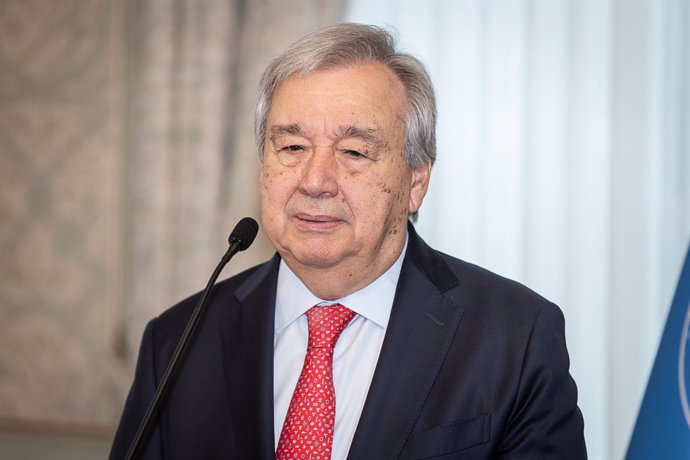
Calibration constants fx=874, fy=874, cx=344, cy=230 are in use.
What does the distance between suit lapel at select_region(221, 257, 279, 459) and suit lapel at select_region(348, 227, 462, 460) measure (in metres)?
0.21

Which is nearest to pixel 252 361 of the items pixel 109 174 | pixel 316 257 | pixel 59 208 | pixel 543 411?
pixel 316 257

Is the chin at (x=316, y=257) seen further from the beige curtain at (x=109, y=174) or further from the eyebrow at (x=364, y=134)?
the beige curtain at (x=109, y=174)

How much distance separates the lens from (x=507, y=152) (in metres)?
3.50

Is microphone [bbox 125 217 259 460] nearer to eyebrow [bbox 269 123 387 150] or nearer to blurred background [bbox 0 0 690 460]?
eyebrow [bbox 269 123 387 150]

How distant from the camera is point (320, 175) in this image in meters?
1.68

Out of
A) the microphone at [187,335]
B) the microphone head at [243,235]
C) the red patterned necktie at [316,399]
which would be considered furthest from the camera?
the red patterned necktie at [316,399]

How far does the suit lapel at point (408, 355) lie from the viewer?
65.2 inches

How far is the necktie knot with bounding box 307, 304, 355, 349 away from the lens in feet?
5.90

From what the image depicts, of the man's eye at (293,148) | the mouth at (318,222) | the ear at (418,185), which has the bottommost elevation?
the mouth at (318,222)

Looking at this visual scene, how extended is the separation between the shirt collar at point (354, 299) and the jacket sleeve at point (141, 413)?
0.29 m

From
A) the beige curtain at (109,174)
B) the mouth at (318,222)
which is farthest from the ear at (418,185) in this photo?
the beige curtain at (109,174)

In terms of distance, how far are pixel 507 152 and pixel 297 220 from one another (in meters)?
1.93

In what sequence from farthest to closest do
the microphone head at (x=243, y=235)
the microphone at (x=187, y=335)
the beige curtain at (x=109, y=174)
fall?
the beige curtain at (x=109, y=174) < the microphone head at (x=243, y=235) < the microphone at (x=187, y=335)

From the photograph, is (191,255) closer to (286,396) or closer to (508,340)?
(286,396)
